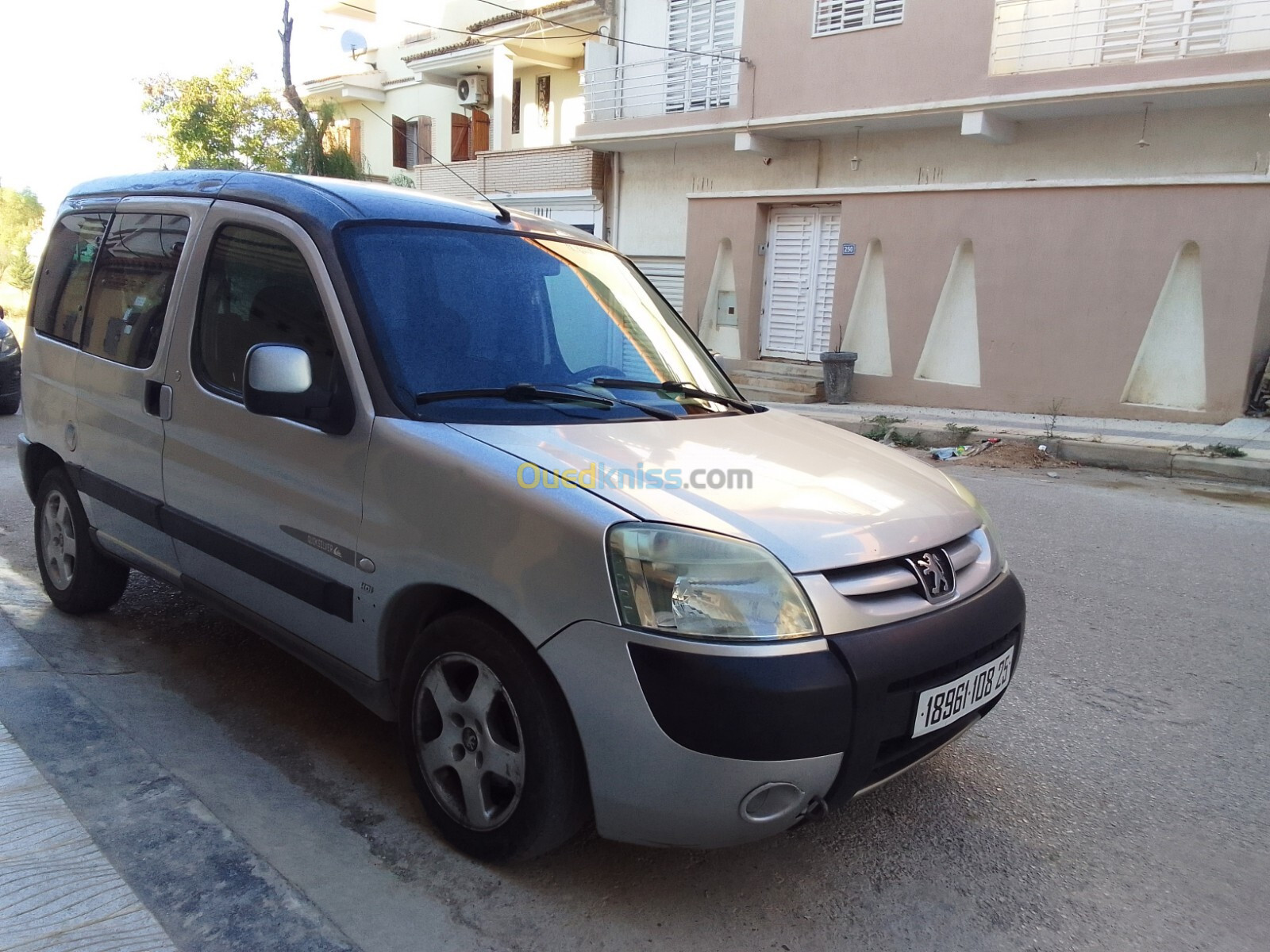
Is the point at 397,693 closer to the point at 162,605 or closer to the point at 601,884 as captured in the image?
the point at 601,884

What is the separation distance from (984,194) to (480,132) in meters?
18.9

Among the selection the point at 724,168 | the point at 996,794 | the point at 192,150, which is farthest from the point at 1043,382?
the point at 192,150

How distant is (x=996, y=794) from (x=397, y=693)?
195cm

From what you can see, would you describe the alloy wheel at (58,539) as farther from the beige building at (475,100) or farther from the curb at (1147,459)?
the beige building at (475,100)

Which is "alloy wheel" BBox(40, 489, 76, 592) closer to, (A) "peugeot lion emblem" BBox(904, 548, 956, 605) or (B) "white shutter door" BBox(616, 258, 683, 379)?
(A) "peugeot lion emblem" BBox(904, 548, 956, 605)

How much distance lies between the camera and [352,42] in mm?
30984

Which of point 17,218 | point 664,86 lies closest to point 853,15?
point 664,86

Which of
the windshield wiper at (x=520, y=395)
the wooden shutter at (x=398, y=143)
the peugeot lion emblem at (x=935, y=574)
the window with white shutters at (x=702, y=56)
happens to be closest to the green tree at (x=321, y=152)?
Answer: the window with white shutters at (x=702, y=56)

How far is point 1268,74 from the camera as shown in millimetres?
11414

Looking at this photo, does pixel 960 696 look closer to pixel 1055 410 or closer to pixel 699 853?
pixel 699 853

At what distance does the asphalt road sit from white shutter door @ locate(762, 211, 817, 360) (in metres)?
11.9

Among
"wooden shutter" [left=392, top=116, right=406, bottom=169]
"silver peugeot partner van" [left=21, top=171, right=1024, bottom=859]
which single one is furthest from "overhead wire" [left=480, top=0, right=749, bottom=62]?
"silver peugeot partner van" [left=21, top=171, right=1024, bottom=859]

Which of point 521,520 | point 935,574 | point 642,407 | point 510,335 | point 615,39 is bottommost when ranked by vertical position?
point 935,574

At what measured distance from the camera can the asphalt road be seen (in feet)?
8.09
